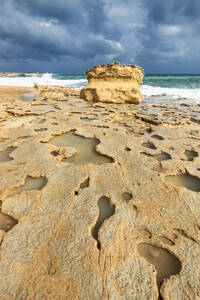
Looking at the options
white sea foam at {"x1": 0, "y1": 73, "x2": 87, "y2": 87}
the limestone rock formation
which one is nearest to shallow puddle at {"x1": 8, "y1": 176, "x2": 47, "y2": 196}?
the limestone rock formation

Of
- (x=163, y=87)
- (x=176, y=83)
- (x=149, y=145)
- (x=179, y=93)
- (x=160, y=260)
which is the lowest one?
(x=160, y=260)

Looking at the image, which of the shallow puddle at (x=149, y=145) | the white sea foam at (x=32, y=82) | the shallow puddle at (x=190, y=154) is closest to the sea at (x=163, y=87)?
the white sea foam at (x=32, y=82)

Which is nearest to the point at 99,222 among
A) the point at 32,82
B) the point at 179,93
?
the point at 179,93

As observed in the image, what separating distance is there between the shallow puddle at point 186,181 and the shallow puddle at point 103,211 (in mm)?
751

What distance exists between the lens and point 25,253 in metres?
0.95

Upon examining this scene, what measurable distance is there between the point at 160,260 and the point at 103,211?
0.49 meters

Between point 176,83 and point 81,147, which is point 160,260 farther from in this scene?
point 176,83

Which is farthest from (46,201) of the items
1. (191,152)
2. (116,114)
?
(116,114)

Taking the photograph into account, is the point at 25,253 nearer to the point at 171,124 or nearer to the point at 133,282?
the point at 133,282

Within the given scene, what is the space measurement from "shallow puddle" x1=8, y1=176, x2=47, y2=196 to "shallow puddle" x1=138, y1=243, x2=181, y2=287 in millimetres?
1013

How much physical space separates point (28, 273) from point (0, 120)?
342cm

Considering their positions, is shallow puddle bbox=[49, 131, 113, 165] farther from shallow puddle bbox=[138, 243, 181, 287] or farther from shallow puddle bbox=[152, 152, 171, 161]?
shallow puddle bbox=[138, 243, 181, 287]

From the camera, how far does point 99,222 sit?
1.18m

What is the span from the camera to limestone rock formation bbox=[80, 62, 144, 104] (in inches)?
256
